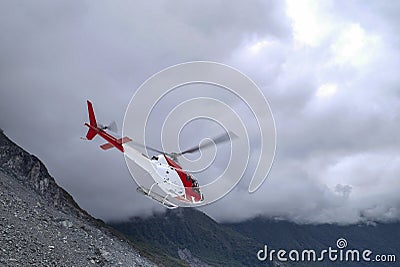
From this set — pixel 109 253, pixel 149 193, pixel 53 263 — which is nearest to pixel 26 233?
pixel 53 263

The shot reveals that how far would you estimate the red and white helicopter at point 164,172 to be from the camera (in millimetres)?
50438

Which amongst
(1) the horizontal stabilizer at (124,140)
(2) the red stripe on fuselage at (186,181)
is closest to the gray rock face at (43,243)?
(1) the horizontal stabilizer at (124,140)

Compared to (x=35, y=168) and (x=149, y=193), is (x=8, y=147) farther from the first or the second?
(x=149, y=193)

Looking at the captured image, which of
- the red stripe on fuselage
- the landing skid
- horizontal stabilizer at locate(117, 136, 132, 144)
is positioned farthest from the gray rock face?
the red stripe on fuselage

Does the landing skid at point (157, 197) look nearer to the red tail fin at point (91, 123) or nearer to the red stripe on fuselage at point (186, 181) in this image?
the red stripe on fuselage at point (186, 181)

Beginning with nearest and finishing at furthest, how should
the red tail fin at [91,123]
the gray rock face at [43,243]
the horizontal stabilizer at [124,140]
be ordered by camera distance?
the horizontal stabilizer at [124,140] < the gray rock face at [43,243] < the red tail fin at [91,123]

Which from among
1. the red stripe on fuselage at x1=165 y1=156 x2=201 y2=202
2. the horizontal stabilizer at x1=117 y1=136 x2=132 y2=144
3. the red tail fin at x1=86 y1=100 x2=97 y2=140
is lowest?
the red stripe on fuselage at x1=165 y1=156 x2=201 y2=202

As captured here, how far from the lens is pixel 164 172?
50531mm

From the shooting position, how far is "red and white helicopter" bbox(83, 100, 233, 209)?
50.4 m

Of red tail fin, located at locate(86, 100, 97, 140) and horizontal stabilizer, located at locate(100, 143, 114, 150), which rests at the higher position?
red tail fin, located at locate(86, 100, 97, 140)

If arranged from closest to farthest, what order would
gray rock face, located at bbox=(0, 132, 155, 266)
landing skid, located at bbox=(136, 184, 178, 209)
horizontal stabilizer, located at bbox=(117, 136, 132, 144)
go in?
landing skid, located at bbox=(136, 184, 178, 209) < horizontal stabilizer, located at bbox=(117, 136, 132, 144) < gray rock face, located at bbox=(0, 132, 155, 266)

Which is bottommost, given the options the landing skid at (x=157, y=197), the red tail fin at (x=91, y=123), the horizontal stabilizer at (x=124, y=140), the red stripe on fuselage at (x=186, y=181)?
the landing skid at (x=157, y=197)

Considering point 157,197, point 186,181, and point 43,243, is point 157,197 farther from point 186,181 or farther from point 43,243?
point 43,243

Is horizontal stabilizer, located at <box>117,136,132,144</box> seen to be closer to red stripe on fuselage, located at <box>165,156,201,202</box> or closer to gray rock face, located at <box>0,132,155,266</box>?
red stripe on fuselage, located at <box>165,156,201,202</box>
